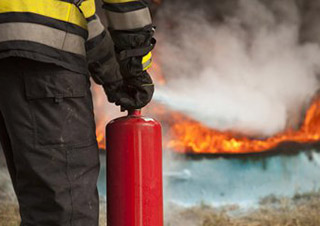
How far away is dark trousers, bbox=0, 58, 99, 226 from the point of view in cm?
141

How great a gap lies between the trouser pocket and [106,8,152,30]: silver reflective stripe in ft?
0.71

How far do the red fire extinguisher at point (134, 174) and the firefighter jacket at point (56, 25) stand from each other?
306mm

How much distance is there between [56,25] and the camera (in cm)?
146

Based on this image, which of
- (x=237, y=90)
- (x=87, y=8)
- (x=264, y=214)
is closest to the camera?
(x=87, y=8)

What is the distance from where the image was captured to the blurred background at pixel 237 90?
296 centimetres

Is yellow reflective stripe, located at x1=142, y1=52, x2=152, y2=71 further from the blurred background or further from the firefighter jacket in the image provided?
the blurred background

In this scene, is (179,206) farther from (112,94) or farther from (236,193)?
(112,94)

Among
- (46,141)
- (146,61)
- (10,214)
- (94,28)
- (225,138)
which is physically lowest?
(10,214)

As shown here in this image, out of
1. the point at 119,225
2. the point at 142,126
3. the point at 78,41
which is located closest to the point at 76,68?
the point at 78,41

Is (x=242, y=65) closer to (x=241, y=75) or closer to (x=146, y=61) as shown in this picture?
(x=241, y=75)

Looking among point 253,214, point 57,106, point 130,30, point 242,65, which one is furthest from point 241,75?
point 57,106

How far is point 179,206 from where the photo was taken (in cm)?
286

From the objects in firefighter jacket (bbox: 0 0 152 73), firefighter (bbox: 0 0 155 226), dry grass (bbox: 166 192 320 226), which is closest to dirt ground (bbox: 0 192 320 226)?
dry grass (bbox: 166 192 320 226)

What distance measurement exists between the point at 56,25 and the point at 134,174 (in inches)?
22.9
